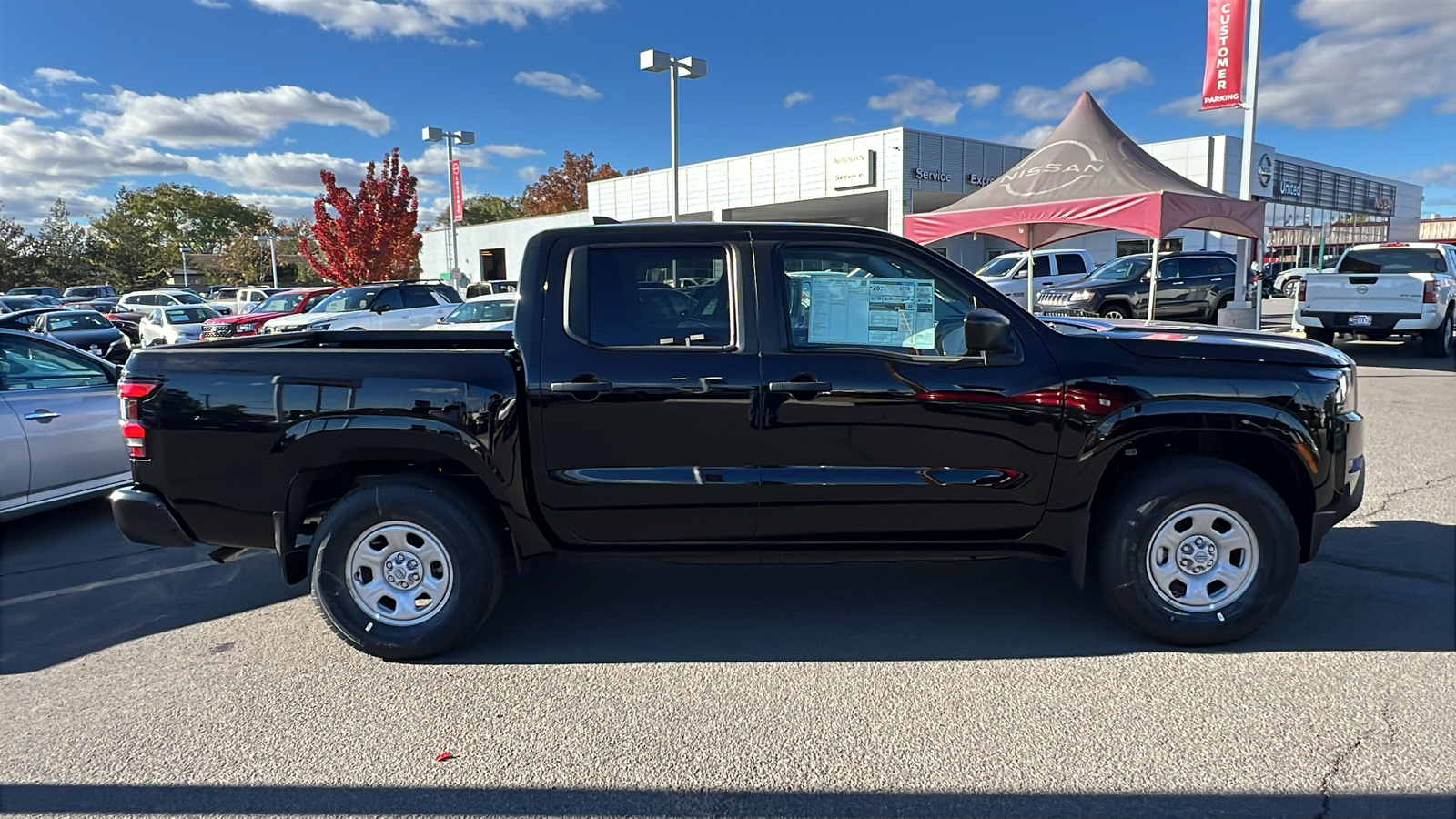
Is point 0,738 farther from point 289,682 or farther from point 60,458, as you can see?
point 60,458

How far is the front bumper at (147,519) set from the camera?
385 centimetres

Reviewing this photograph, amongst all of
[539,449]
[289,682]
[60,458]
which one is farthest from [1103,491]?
[60,458]

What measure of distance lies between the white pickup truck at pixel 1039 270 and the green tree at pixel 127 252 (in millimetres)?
66921

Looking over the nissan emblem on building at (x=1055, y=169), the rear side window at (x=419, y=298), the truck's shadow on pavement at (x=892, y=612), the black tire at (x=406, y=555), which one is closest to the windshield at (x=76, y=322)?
the rear side window at (x=419, y=298)

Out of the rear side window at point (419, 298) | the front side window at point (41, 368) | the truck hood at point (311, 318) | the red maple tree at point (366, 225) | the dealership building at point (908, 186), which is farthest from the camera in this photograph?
the red maple tree at point (366, 225)

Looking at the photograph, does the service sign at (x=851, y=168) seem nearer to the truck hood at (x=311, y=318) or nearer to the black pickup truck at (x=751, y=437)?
the truck hood at (x=311, y=318)

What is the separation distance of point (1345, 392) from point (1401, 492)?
334 centimetres

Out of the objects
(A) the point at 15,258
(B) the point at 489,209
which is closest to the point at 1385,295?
(A) the point at 15,258

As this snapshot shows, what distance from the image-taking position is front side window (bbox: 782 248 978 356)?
3764mm

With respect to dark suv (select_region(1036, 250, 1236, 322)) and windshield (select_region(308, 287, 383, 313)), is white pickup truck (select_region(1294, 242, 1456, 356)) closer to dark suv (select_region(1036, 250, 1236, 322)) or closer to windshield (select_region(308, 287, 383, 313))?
dark suv (select_region(1036, 250, 1236, 322))

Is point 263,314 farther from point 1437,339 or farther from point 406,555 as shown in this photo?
point 1437,339

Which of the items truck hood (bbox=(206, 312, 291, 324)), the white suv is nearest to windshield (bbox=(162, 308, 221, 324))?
truck hood (bbox=(206, 312, 291, 324))

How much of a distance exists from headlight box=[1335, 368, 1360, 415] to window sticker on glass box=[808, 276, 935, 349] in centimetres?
178

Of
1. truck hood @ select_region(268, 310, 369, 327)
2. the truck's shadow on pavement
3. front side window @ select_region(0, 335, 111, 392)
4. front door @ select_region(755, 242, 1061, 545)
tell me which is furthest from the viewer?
truck hood @ select_region(268, 310, 369, 327)
